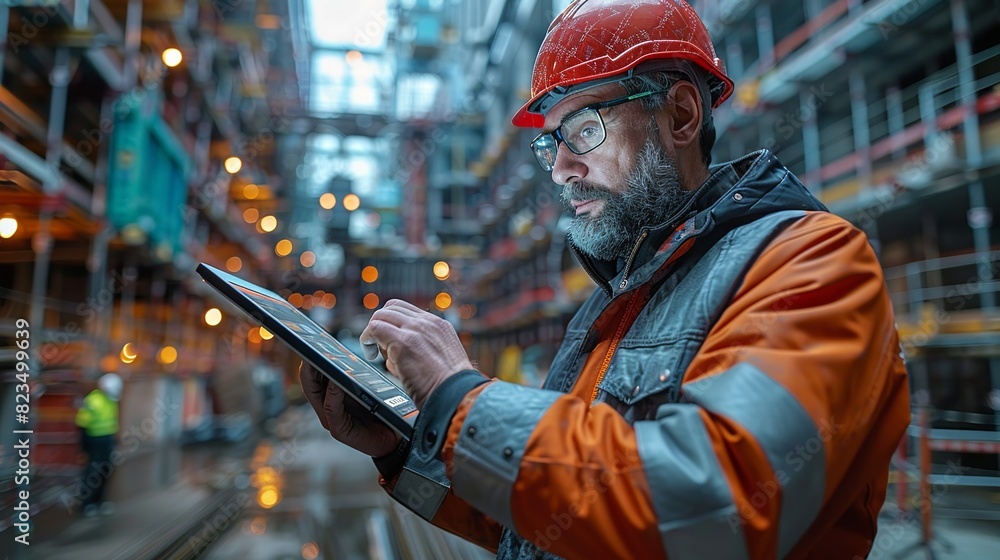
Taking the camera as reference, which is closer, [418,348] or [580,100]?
[418,348]

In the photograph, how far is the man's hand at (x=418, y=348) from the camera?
112cm

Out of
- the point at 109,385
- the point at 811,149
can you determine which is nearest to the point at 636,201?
the point at 109,385

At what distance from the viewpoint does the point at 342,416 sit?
157 centimetres

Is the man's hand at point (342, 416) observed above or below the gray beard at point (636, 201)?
below

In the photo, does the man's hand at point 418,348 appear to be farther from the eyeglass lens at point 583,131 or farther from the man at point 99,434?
the man at point 99,434

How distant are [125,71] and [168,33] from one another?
3552 mm

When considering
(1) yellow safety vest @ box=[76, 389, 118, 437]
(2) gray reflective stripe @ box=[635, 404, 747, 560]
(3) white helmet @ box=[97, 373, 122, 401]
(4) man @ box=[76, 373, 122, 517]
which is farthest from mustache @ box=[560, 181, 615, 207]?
(3) white helmet @ box=[97, 373, 122, 401]

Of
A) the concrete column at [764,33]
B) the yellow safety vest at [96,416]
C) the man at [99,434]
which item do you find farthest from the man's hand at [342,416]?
the concrete column at [764,33]

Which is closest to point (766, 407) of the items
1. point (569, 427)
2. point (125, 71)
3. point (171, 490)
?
point (569, 427)

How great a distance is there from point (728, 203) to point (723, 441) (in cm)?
60

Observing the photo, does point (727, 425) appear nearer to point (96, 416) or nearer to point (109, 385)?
point (96, 416)

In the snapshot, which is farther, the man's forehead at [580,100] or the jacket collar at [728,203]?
the man's forehead at [580,100]

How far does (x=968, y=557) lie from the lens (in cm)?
429

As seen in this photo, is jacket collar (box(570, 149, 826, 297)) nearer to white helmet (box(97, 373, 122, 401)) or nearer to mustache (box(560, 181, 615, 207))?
mustache (box(560, 181, 615, 207))
